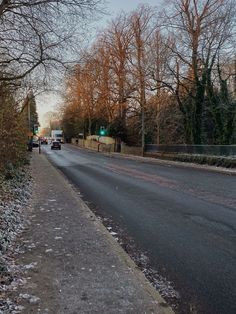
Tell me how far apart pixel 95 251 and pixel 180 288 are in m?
1.73

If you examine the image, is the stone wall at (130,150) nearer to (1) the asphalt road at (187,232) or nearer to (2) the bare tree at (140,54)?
(2) the bare tree at (140,54)

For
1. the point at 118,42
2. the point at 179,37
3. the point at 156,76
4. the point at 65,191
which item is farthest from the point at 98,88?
the point at 65,191

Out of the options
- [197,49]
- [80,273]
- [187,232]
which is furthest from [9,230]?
[197,49]

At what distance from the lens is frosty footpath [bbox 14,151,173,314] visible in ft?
14.7

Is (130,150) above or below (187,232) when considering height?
above

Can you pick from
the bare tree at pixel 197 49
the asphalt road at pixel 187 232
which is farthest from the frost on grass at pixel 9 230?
the bare tree at pixel 197 49

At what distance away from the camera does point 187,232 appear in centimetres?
839

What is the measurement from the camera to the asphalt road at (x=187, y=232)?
5.26 metres

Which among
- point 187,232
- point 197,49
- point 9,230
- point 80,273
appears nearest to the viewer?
point 80,273

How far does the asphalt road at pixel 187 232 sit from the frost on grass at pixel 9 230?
1.95m

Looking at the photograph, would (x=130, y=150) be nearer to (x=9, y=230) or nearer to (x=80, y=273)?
(x=9, y=230)

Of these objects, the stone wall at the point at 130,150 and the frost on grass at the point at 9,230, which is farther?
the stone wall at the point at 130,150

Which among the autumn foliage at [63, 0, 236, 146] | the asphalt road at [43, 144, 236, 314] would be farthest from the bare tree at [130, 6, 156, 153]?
the asphalt road at [43, 144, 236, 314]

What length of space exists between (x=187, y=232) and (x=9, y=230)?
3484 millimetres
